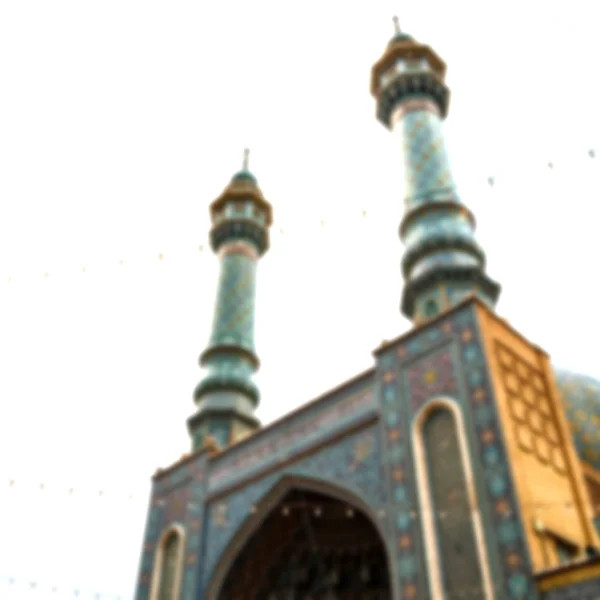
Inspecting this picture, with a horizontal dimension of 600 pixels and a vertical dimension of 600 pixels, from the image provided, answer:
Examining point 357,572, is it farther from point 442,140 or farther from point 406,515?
point 442,140

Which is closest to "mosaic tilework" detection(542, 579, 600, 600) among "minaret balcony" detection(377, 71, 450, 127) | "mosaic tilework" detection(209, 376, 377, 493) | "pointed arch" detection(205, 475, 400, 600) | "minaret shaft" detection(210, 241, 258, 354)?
"mosaic tilework" detection(209, 376, 377, 493)

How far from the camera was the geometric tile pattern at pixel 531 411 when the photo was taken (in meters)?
7.01

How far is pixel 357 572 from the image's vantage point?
8.73m

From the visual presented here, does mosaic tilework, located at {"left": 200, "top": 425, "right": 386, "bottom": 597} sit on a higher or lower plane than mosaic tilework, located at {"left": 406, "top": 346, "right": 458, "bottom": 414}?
lower

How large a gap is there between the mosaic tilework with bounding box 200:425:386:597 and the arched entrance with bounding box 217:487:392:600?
0.77ft

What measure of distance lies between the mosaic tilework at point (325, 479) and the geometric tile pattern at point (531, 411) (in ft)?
4.72

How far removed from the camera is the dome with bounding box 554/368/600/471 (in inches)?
361

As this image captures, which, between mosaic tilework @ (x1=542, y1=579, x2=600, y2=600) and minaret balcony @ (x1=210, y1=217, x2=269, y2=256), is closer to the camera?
mosaic tilework @ (x1=542, y1=579, x2=600, y2=600)

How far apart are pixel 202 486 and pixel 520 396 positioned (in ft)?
14.4

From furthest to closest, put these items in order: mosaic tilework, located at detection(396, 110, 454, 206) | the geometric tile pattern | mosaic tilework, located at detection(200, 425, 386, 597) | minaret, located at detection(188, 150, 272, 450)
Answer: minaret, located at detection(188, 150, 272, 450) → mosaic tilework, located at detection(396, 110, 454, 206) → mosaic tilework, located at detection(200, 425, 386, 597) → the geometric tile pattern

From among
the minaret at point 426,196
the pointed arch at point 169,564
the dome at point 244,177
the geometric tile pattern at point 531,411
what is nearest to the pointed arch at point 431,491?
the geometric tile pattern at point 531,411

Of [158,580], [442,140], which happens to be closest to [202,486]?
[158,580]

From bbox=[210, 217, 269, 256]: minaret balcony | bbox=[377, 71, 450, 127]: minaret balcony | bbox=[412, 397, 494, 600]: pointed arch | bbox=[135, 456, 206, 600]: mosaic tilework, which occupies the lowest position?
bbox=[412, 397, 494, 600]: pointed arch

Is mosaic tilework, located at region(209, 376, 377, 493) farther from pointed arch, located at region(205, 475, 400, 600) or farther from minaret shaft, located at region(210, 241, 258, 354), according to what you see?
minaret shaft, located at region(210, 241, 258, 354)
